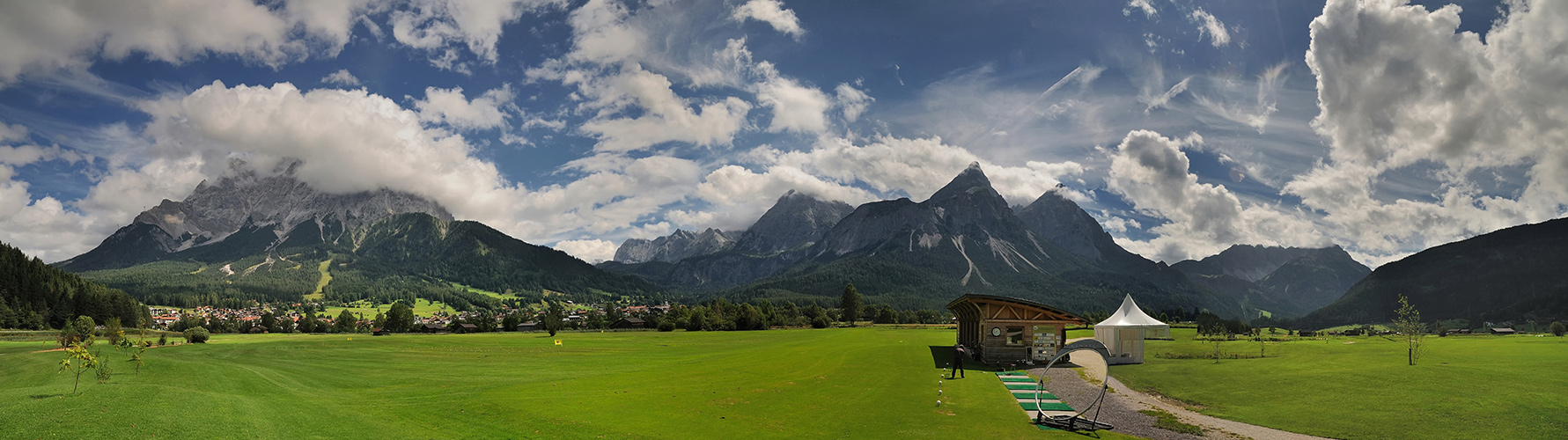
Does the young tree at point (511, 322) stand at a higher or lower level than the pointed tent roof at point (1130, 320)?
lower

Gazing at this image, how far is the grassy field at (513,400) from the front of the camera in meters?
17.7

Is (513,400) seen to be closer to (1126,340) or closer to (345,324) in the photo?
(1126,340)

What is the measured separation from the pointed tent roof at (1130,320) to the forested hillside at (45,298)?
416 feet

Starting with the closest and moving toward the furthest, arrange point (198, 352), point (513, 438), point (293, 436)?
point (293, 436) → point (513, 438) → point (198, 352)

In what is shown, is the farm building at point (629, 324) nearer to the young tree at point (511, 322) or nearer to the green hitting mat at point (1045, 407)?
the young tree at point (511, 322)

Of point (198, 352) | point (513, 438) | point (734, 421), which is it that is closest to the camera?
point (513, 438)

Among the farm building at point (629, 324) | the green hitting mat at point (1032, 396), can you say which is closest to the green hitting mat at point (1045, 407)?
the green hitting mat at point (1032, 396)

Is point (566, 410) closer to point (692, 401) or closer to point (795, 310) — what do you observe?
point (692, 401)

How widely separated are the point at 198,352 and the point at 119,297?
3282 inches

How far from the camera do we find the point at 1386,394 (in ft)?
80.0

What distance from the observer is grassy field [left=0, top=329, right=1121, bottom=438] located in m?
17.7

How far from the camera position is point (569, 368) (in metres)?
41.5

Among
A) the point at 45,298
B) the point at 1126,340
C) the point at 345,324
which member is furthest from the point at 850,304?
the point at 45,298

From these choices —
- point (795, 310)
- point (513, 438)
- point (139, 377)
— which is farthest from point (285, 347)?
point (795, 310)
